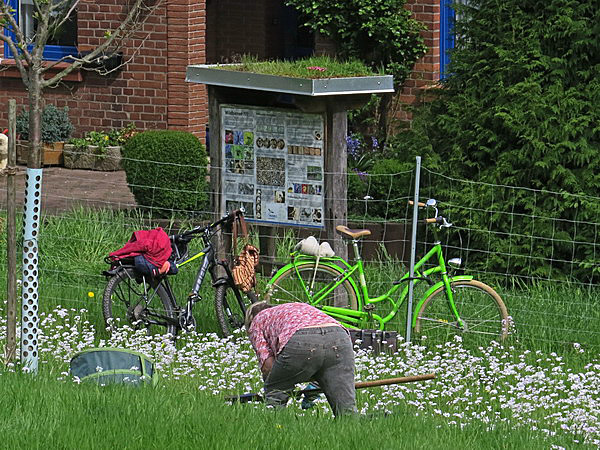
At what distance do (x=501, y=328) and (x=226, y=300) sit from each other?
2.03 metres

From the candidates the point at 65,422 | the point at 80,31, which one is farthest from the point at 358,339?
the point at 80,31

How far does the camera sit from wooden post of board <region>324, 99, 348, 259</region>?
30.1 ft

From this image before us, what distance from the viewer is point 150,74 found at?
54.6 ft

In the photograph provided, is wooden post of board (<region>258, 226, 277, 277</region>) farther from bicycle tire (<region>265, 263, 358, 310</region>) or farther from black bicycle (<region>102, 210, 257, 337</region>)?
black bicycle (<region>102, 210, 257, 337</region>)

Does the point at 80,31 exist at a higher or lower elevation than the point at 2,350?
higher

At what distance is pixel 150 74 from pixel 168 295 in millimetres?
8155

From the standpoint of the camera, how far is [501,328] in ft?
29.0

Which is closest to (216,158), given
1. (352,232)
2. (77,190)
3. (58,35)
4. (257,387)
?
(352,232)

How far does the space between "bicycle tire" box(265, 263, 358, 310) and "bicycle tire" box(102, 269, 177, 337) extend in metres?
0.74

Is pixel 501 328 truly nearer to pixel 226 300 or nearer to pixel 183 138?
pixel 226 300

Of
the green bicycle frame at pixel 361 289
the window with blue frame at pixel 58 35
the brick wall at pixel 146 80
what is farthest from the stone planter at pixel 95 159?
the green bicycle frame at pixel 361 289

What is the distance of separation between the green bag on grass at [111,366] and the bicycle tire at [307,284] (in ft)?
7.15

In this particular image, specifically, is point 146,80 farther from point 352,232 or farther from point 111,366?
point 111,366

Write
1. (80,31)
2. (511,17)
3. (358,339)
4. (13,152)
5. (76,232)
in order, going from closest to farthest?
1. (13,152)
2. (358,339)
3. (511,17)
4. (76,232)
5. (80,31)
